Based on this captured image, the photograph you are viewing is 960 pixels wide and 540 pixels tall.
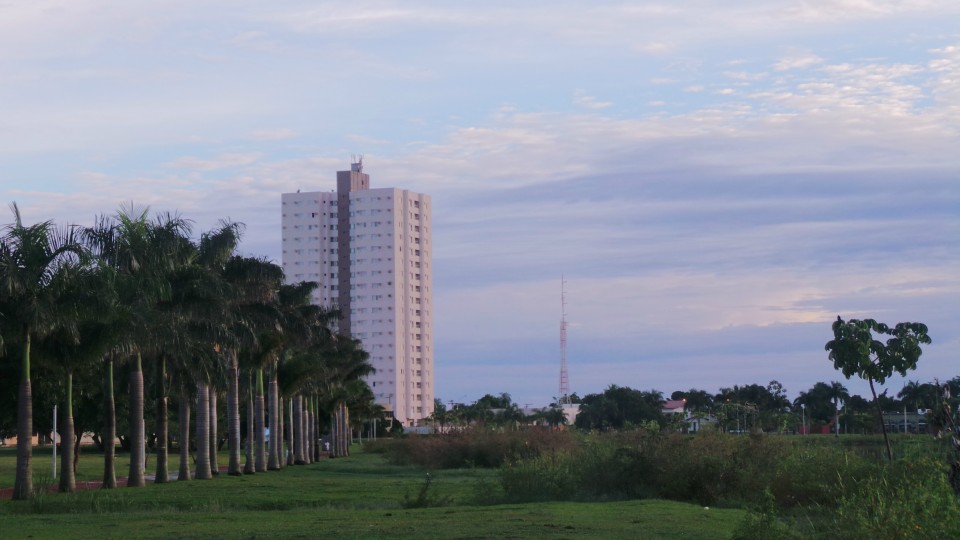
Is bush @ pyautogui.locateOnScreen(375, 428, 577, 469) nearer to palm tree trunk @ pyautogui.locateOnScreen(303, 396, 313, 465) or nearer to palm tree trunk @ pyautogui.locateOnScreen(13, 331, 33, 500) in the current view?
palm tree trunk @ pyautogui.locateOnScreen(303, 396, 313, 465)

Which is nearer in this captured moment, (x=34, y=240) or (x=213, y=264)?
(x=34, y=240)

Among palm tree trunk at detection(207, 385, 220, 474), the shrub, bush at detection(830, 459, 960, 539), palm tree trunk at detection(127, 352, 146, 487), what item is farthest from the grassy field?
palm tree trunk at detection(207, 385, 220, 474)

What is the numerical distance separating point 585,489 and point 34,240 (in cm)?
1883

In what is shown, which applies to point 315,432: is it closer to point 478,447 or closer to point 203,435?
point 478,447

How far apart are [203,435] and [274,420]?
12.2m

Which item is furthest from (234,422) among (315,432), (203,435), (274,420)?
(315,432)

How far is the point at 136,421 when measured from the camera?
46.2 m

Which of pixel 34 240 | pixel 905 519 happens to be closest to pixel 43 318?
pixel 34 240

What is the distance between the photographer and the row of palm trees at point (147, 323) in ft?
119

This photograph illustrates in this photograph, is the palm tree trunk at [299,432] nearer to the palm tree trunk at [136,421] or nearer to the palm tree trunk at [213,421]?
the palm tree trunk at [213,421]

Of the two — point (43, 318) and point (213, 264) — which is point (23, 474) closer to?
point (43, 318)

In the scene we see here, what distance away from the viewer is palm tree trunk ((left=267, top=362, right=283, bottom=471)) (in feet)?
219

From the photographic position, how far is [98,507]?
110 ft

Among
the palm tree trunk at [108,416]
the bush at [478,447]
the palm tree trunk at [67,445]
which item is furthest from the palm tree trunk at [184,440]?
the bush at [478,447]
